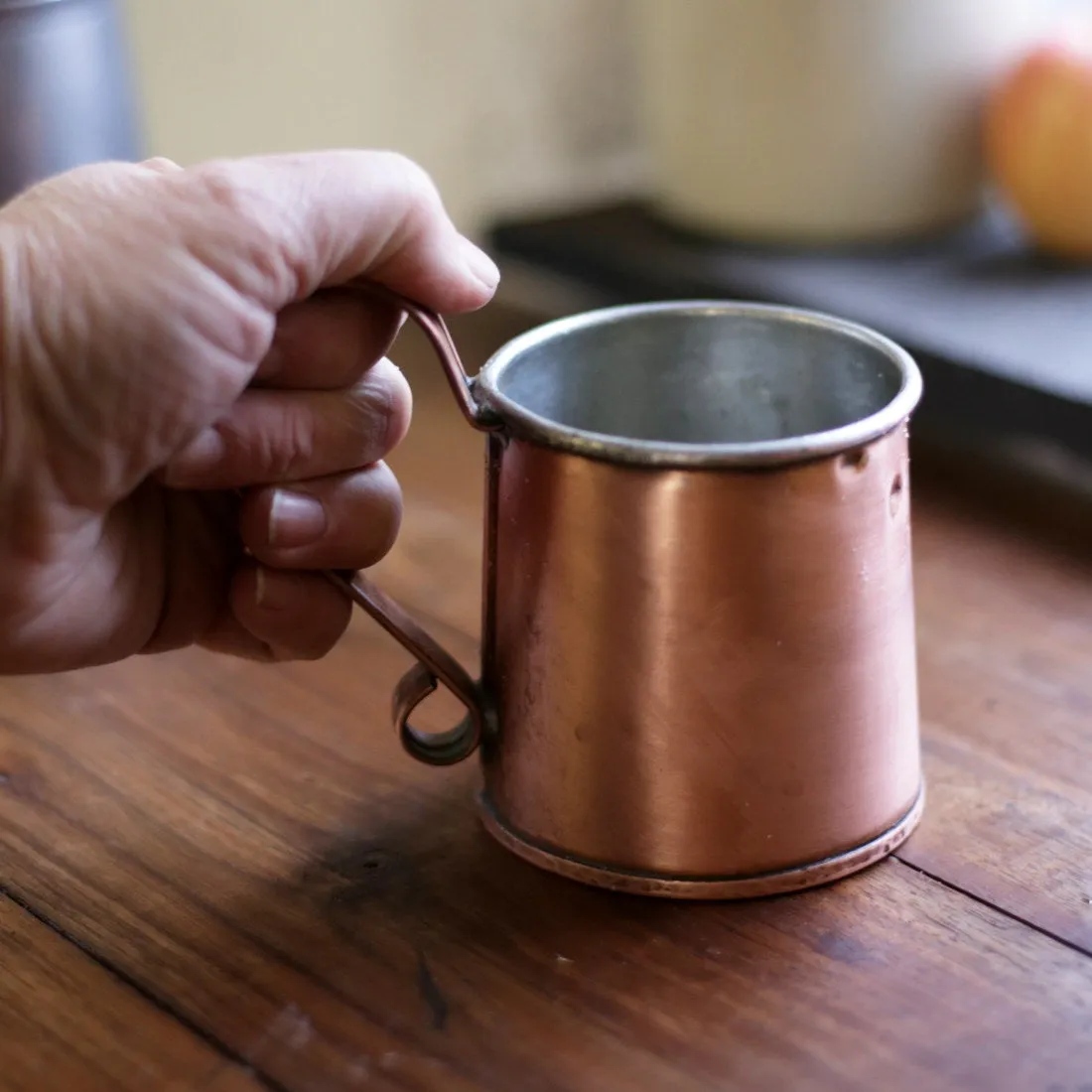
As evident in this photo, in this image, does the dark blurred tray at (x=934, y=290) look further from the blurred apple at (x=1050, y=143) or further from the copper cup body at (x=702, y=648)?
the copper cup body at (x=702, y=648)

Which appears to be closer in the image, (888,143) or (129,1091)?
(129,1091)

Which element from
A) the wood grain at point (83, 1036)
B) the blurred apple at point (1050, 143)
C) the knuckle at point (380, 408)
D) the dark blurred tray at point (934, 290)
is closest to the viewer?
the wood grain at point (83, 1036)

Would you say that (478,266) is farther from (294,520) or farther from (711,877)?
(711,877)

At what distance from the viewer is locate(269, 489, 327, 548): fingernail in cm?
52

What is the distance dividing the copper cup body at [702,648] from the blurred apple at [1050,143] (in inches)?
17.8

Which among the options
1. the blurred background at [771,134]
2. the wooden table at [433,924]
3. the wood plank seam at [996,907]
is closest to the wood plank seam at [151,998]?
the wooden table at [433,924]

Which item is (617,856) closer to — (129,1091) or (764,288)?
(129,1091)

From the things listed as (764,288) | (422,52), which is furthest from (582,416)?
(422,52)

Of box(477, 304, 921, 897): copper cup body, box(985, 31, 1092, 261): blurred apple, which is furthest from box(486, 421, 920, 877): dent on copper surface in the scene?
box(985, 31, 1092, 261): blurred apple

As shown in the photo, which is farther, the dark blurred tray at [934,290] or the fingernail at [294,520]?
the dark blurred tray at [934,290]

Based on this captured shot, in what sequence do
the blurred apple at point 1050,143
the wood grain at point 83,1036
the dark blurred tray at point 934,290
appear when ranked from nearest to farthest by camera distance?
the wood grain at point 83,1036 < the dark blurred tray at point 934,290 < the blurred apple at point 1050,143

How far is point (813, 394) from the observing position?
22.7 inches

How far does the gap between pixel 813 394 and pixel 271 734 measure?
0.25m

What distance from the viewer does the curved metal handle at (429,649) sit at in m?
0.49
